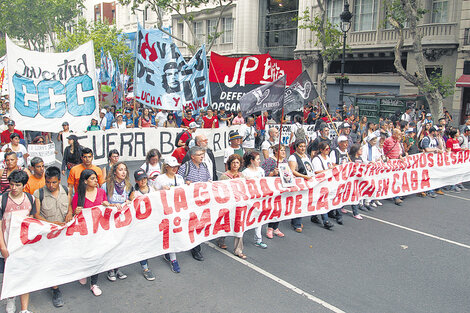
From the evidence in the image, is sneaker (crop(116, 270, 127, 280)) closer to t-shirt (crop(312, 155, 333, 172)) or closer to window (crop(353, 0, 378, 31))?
t-shirt (crop(312, 155, 333, 172))

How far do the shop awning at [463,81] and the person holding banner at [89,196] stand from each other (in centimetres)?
1987

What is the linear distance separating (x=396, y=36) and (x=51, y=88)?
68.9 ft

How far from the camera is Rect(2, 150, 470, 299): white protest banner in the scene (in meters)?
4.46

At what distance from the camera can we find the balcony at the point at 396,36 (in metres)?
21.2

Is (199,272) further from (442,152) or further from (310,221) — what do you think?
(442,152)

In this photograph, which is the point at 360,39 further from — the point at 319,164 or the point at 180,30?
the point at 319,164

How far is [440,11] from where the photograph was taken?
21875 millimetres

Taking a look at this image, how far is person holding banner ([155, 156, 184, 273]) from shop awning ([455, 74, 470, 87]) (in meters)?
18.7

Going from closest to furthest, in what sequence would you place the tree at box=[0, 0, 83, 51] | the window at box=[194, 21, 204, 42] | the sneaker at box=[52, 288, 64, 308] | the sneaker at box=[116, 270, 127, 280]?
the sneaker at box=[52, 288, 64, 308] → the sneaker at box=[116, 270, 127, 280] → the window at box=[194, 21, 204, 42] → the tree at box=[0, 0, 83, 51]

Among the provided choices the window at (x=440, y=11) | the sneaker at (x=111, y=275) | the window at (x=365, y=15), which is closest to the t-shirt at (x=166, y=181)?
the sneaker at (x=111, y=275)

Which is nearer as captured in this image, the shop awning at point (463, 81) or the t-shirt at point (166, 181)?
the t-shirt at point (166, 181)

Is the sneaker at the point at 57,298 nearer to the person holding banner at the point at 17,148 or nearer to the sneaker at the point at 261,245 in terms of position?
the sneaker at the point at 261,245

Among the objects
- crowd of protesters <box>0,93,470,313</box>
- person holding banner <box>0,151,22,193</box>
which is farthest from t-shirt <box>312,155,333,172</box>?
person holding banner <box>0,151,22,193</box>

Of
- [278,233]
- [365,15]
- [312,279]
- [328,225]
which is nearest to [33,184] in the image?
[278,233]
